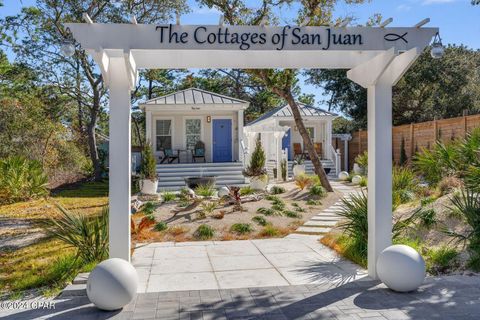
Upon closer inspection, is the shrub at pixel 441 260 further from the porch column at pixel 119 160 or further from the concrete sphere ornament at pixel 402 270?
the porch column at pixel 119 160

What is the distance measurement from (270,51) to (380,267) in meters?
2.89

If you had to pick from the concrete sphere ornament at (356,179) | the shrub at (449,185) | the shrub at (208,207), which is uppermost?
the shrub at (449,185)

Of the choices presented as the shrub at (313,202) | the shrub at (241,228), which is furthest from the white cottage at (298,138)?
the shrub at (241,228)

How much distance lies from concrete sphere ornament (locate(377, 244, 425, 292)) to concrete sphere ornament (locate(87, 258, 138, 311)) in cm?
285

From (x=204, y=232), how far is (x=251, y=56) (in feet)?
13.3

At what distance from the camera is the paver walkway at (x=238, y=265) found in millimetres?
5398

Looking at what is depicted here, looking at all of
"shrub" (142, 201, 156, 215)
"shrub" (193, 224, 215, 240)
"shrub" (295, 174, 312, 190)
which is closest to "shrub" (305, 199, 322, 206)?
"shrub" (295, 174, 312, 190)

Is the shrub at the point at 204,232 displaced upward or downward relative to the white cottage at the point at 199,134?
downward

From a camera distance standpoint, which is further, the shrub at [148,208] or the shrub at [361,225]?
the shrub at [148,208]

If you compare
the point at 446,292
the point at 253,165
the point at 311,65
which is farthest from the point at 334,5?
the point at 446,292

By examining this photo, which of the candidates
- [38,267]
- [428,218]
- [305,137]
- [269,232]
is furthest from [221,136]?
[38,267]

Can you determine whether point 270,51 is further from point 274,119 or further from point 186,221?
point 274,119

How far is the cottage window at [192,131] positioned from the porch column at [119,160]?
42.4 ft

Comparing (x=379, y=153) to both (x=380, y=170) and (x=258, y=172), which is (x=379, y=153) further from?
(x=258, y=172)
